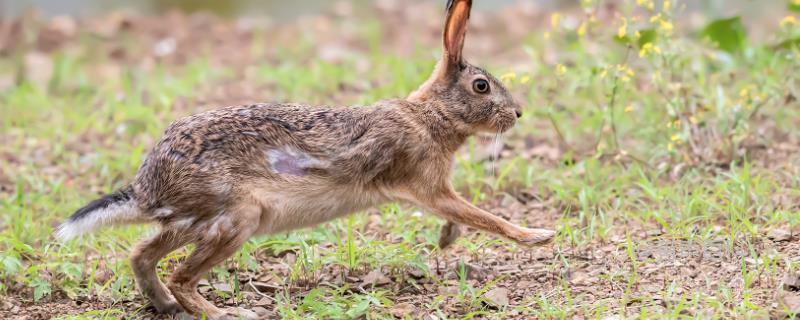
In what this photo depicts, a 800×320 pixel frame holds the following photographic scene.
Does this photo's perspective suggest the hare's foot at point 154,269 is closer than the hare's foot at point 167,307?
Yes

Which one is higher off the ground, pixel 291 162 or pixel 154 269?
pixel 291 162

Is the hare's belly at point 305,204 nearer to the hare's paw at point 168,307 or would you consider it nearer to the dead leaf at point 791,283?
the hare's paw at point 168,307

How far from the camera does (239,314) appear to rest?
14.9ft

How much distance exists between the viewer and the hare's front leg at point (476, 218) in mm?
4758

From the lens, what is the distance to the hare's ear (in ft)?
16.1

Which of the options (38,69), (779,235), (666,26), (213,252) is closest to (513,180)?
(666,26)

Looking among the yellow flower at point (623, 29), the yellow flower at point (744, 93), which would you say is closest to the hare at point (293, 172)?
the yellow flower at point (623, 29)

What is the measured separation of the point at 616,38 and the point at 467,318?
2028mm

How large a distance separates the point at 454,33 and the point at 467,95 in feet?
0.98

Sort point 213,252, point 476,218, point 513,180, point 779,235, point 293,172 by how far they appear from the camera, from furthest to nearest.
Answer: point 513,180 < point 779,235 < point 476,218 < point 293,172 < point 213,252

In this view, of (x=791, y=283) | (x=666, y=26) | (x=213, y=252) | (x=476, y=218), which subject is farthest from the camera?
(x=666, y=26)

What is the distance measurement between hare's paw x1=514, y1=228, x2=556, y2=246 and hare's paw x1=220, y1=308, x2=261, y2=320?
1185 mm

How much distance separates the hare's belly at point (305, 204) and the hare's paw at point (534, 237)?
645mm

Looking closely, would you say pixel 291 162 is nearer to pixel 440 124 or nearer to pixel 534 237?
pixel 440 124
